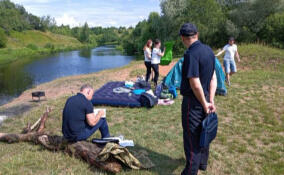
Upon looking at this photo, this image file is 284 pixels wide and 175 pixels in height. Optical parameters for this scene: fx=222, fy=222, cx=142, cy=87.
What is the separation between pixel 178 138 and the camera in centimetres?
482

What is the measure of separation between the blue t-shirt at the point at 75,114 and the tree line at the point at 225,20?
20.4 metres


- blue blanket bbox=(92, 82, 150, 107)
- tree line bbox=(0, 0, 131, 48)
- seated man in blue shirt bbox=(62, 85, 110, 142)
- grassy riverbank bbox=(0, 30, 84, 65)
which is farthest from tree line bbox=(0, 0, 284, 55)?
tree line bbox=(0, 0, 131, 48)

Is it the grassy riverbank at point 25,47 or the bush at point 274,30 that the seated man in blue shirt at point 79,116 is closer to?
the bush at point 274,30

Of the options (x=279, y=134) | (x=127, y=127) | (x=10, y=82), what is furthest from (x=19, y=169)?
(x=10, y=82)

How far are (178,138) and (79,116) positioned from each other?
7.35 ft

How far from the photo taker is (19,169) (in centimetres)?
359

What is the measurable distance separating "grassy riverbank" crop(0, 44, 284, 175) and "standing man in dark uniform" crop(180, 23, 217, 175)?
0.91 metres

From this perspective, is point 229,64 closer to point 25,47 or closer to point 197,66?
point 197,66

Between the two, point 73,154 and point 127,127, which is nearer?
point 73,154

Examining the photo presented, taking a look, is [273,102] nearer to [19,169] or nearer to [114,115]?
[114,115]

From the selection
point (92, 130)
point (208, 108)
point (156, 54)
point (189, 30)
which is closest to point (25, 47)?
point (156, 54)

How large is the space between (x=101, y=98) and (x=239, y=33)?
68.6 feet

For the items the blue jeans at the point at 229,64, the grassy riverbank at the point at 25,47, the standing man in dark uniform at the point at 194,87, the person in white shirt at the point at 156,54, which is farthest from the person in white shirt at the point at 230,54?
the grassy riverbank at the point at 25,47

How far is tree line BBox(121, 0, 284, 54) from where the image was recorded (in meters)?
20.9
